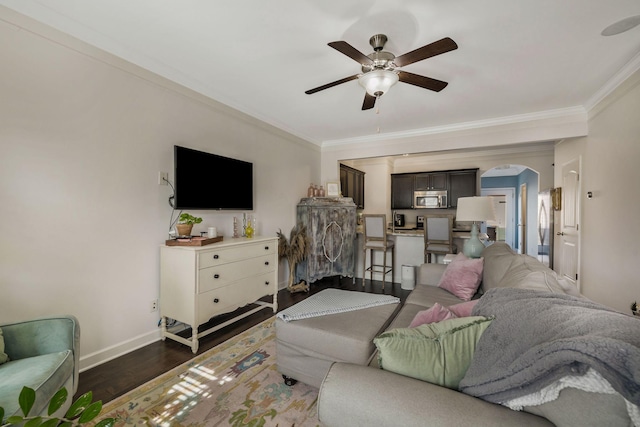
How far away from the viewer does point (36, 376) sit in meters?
1.24

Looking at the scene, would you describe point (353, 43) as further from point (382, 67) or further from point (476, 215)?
point (476, 215)

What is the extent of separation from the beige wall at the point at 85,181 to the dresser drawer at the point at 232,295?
53cm

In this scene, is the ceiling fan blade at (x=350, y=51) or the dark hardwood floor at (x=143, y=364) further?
the dark hardwood floor at (x=143, y=364)

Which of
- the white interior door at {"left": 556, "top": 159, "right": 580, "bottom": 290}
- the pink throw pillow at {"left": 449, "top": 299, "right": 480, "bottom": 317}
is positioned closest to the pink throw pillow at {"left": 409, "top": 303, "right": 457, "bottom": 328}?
the pink throw pillow at {"left": 449, "top": 299, "right": 480, "bottom": 317}

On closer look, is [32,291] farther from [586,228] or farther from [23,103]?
[586,228]

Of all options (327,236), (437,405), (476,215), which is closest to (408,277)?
(327,236)

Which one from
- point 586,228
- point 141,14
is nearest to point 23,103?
point 141,14

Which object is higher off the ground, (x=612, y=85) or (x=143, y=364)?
(x=612, y=85)

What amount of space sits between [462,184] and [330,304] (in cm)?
502

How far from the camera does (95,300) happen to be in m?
2.18

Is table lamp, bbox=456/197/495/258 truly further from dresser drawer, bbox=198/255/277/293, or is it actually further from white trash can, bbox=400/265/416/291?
dresser drawer, bbox=198/255/277/293

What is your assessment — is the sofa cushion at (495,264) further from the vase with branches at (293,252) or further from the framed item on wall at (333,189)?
the framed item on wall at (333,189)

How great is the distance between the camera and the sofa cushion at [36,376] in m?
1.12

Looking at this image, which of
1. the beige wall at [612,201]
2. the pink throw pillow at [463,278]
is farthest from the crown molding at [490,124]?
the pink throw pillow at [463,278]
